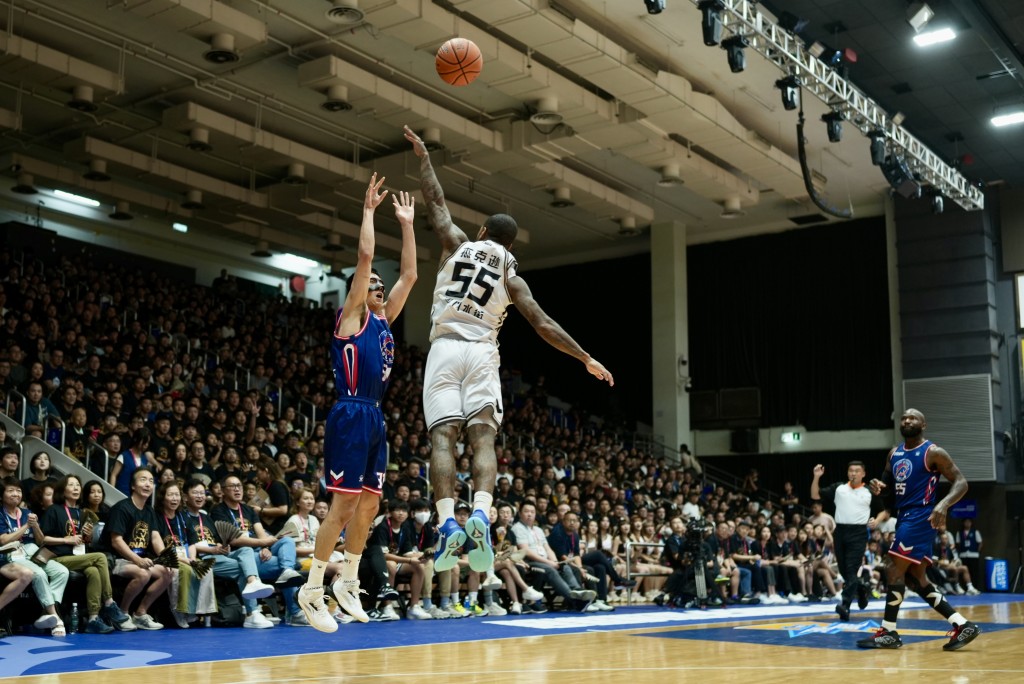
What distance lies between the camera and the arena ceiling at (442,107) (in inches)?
612

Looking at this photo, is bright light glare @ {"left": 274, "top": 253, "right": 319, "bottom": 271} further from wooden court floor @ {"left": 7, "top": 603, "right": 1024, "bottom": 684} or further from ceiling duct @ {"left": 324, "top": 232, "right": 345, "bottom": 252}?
wooden court floor @ {"left": 7, "top": 603, "right": 1024, "bottom": 684}

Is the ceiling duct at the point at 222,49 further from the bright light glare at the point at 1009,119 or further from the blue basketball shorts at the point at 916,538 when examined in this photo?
the bright light glare at the point at 1009,119

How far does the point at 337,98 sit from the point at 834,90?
7.89 meters

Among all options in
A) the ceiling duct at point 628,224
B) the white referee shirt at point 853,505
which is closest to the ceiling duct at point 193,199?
the ceiling duct at point 628,224

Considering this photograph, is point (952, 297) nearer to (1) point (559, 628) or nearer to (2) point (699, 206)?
(2) point (699, 206)

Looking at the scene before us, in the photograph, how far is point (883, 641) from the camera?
26.3 ft

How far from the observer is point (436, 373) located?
6.07 metres

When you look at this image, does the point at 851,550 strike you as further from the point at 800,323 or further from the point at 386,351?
the point at 800,323

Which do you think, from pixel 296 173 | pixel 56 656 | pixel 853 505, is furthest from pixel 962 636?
pixel 296 173

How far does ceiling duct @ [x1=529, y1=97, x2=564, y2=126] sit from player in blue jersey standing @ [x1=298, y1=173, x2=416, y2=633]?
445 inches

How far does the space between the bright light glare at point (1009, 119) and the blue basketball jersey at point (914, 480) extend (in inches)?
554

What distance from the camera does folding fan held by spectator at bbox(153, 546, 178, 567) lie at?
975cm

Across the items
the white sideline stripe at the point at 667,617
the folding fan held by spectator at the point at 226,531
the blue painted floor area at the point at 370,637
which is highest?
the folding fan held by spectator at the point at 226,531

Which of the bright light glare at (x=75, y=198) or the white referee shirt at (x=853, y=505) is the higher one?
the bright light glare at (x=75, y=198)
